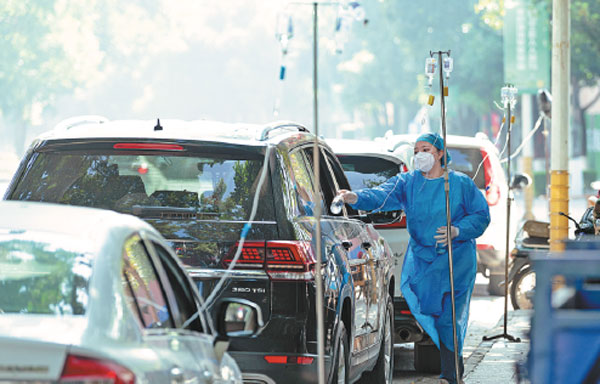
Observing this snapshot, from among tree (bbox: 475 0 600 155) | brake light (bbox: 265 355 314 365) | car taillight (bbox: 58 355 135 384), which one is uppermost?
tree (bbox: 475 0 600 155)

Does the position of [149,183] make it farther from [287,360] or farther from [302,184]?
[287,360]

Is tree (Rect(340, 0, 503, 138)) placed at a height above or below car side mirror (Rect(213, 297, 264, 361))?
above

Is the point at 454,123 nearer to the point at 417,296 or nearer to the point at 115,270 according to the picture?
the point at 417,296

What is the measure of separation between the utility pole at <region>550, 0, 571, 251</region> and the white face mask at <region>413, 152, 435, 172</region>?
4.38m

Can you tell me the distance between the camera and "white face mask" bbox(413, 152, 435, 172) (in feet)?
29.3

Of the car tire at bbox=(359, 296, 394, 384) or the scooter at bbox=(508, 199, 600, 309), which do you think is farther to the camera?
the scooter at bbox=(508, 199, 600, 309)

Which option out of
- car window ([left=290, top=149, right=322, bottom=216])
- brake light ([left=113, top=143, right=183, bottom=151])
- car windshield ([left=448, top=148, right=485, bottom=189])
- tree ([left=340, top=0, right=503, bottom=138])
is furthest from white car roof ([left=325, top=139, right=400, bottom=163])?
Answer: tree ([left=340, top=0, right=503, bottom=138])

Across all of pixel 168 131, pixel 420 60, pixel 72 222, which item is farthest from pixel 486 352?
pixel 420 60

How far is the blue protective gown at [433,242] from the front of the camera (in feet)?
29.1

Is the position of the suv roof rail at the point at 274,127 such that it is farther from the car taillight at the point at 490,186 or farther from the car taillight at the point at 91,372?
the car taillight at the point at 490,186

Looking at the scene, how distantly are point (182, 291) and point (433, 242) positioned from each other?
4245 millimetres

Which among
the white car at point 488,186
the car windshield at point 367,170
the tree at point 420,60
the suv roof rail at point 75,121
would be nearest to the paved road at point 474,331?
the white car at point 488,186

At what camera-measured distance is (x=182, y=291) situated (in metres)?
4.85

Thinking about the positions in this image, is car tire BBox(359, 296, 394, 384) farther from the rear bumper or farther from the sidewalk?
the rear bumper
